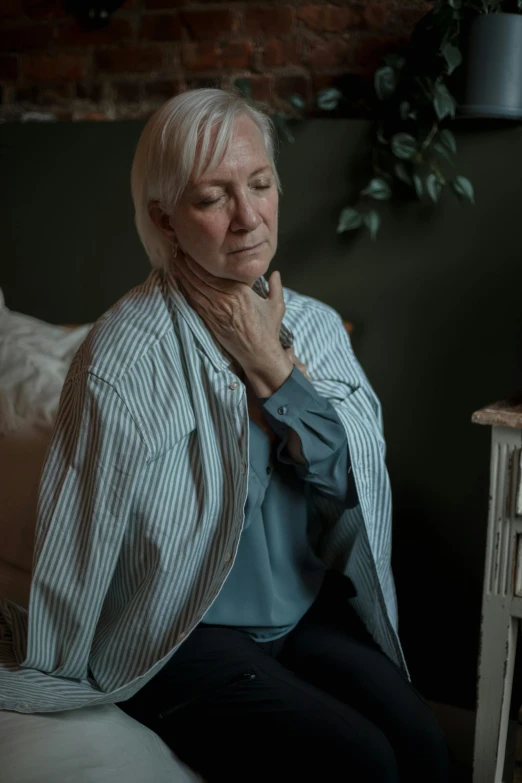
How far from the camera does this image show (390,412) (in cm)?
207

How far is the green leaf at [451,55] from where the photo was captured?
1.71 metres

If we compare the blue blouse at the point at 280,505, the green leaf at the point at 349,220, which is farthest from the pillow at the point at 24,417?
the green leaf at the point at 349,220

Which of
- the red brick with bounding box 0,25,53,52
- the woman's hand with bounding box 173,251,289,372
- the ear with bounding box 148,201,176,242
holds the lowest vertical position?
the woman's hand with bounding box 173,251,289,372

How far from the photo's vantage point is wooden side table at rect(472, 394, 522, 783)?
141cm

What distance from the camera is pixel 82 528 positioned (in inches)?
52.3

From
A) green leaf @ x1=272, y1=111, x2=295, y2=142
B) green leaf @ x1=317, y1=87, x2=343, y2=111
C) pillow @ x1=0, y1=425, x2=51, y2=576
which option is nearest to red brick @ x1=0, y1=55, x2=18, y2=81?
green leaf @ x1=272, y1=111, x2=295, y2=142

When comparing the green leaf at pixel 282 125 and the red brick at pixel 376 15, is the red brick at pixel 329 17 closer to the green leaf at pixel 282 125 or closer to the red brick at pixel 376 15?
the red brick at pixel 376 15

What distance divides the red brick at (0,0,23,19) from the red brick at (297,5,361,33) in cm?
88

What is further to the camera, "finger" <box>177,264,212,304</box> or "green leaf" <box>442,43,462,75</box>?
"green leaf" <box>442,43,462,75</box>

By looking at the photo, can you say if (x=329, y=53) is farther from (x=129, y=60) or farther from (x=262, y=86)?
(x=129, y=60)

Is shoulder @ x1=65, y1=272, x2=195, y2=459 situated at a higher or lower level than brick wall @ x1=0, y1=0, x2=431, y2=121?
lower

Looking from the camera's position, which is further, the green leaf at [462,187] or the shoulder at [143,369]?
the green leaf at [462,187]

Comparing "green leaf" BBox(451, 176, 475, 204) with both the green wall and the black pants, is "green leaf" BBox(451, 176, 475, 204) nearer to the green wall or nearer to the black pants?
the green wall

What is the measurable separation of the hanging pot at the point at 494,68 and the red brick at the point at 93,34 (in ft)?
3.33
